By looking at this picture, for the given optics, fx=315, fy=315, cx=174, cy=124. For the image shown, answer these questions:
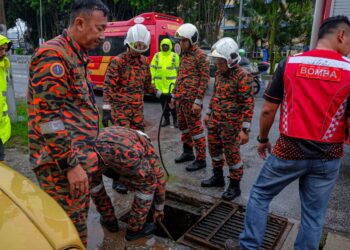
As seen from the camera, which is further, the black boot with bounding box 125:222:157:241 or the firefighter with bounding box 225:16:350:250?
the black boot with bounding box 125:222:157:241

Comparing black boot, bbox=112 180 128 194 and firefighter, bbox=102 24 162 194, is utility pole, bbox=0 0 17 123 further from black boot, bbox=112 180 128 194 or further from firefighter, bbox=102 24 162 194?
black boot, bbox=112 180 128 194

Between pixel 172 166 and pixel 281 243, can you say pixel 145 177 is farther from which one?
pixel 172 166

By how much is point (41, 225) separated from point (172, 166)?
335 centimetres

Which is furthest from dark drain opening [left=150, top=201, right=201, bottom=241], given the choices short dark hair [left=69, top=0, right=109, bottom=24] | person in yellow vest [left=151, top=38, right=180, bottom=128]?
person in yellow vest [left=151, top=38, right=180, bottom=128]

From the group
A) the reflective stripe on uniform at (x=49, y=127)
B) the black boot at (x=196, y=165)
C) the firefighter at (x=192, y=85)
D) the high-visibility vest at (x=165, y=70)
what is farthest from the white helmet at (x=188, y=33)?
the reflective stripe on uniform at (x=49, y=127)

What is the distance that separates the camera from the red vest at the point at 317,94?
2121 millimetres

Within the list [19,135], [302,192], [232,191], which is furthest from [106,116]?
[19,135]

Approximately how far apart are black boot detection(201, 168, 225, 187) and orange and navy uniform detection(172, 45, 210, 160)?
2.09ft

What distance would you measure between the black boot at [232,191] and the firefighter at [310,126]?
1.15 m

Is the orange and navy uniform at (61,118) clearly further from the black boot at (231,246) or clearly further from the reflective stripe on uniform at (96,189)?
the black boot at (231,246)

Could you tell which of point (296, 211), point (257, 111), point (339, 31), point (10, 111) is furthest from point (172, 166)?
point (257, 111)

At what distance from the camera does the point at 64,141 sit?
1854 millimetres

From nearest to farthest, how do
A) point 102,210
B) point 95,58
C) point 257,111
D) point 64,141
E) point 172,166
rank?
point 64,141
point 102,210
point 172,166
point 257,111
point 95,58

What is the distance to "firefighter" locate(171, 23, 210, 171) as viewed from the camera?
14.6 feet
